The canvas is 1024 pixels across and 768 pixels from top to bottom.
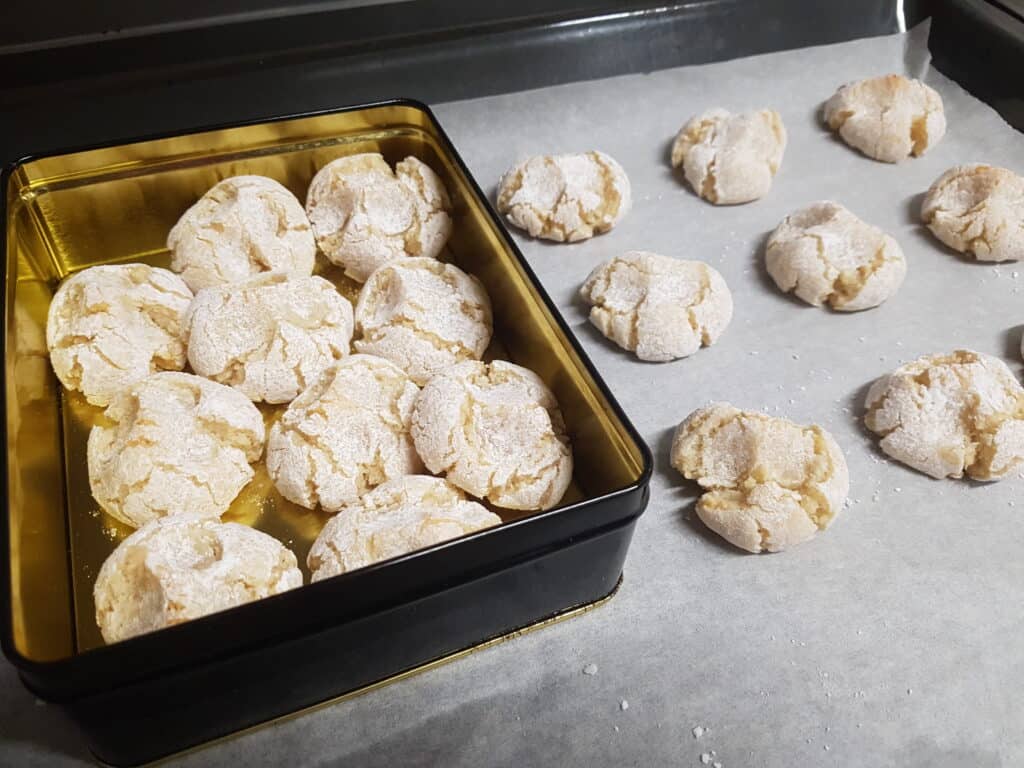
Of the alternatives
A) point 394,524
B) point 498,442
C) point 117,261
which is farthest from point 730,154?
point 117,261

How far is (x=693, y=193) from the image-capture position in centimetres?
210

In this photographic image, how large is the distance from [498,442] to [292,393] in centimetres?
40

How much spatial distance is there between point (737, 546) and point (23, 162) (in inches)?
56.3

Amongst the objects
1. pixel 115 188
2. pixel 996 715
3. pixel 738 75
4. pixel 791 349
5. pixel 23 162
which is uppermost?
pixel 23 162

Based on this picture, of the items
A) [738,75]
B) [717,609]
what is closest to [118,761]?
[717,609]

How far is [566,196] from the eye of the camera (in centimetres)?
192

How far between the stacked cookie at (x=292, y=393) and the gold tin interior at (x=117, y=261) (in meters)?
0.04

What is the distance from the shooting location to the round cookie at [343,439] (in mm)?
1388

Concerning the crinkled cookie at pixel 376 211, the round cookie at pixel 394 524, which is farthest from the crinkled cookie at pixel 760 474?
the crinkled cookie at pixel 376 211

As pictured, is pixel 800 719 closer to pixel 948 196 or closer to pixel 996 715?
pixel 996 715

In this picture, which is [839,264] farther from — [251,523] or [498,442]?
[251,523]

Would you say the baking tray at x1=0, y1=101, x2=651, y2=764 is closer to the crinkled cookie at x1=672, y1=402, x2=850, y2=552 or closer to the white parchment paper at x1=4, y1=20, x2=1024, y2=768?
the white parchment paper at x1=4, y1=20, x2=1024, y2=768

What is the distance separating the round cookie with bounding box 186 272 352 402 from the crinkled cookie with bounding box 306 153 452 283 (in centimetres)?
20

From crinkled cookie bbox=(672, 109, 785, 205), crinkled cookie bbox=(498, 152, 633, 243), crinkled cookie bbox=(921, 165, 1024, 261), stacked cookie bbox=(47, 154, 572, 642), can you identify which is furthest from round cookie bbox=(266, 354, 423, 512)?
crinkled cookie bbox=(921, 165, 1024, 261)
